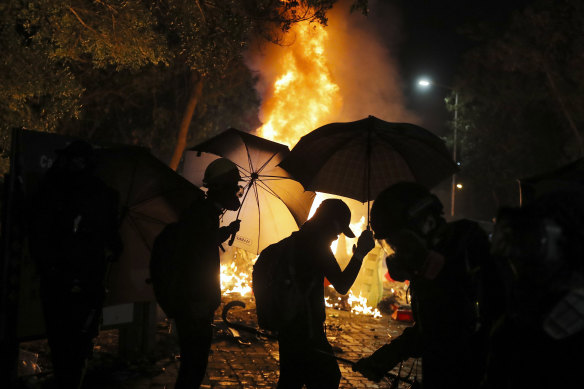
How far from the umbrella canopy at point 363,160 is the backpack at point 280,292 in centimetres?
133

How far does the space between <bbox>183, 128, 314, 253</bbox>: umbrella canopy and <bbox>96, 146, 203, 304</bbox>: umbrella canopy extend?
44.5 inches

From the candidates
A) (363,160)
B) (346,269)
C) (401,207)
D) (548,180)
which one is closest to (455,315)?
(401,207)

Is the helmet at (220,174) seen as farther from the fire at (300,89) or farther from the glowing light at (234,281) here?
the fire at (300,89)

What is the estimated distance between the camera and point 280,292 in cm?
364

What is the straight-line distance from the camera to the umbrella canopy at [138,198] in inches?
196

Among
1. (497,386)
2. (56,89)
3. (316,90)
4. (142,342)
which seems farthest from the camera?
(316,90)

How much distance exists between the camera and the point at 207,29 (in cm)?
1073

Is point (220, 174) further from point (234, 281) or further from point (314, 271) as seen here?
point (234, 281)

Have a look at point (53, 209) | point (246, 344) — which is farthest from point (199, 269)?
point (246, 344)

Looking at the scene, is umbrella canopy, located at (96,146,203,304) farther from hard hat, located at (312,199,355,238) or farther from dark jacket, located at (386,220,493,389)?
dark jacket, located at (386,220,493,389)

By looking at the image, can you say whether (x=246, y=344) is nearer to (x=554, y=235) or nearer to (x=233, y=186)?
(x=233, y=186)

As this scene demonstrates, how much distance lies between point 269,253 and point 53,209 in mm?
1693

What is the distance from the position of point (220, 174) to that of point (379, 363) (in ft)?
6.47

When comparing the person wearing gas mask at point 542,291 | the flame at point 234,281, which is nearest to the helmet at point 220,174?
the person wearing gas mask at point 542,291
